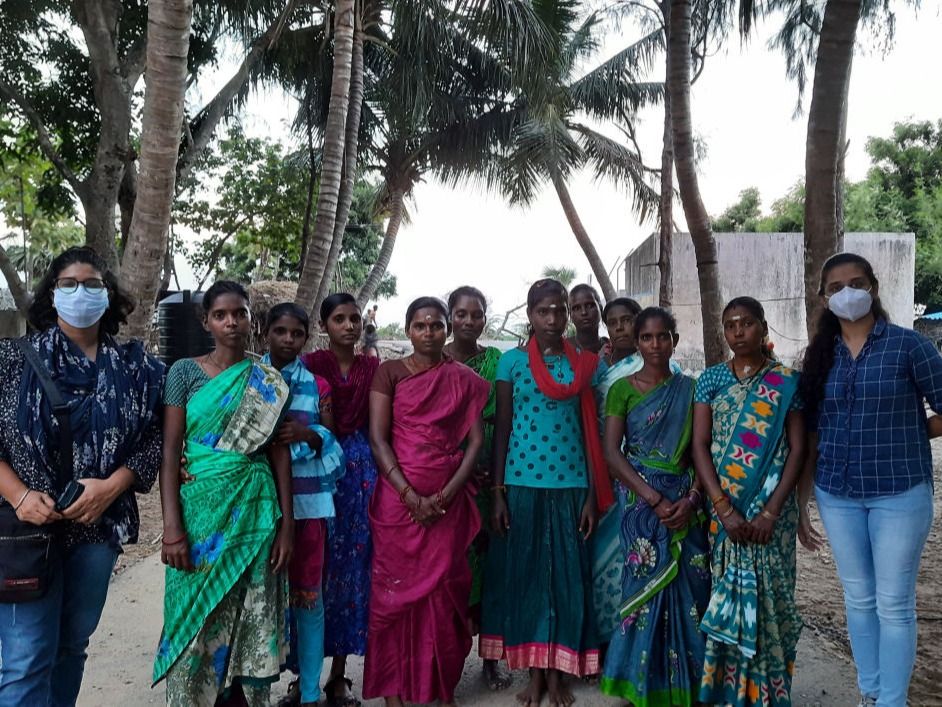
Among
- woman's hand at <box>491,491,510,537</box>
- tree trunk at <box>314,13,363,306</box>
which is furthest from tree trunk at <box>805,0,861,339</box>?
tree trunk at <box>314,13,363,306</box>

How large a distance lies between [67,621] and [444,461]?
4.77 feet

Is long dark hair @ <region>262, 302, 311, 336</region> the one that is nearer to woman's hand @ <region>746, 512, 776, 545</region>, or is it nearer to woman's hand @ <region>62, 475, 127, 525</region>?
woman's hand @ <region>62, 475, 127, 525</region>

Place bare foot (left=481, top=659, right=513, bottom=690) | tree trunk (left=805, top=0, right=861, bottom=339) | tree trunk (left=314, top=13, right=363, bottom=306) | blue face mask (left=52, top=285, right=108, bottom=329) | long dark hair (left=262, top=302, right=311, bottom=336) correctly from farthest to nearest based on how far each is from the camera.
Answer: tree trunk (left=314, top=13, right=363, bottom=306) < tree trunk (left=805, top=0, right=861, bottom=339) < bare foot (left=481, top=659, right=513, bottom=690) < long dark hair (left=262, top=302, right=311, bottom=336) < blue face mask (left=52, top=285, right=108, bottom=329)

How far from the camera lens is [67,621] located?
7.98ft

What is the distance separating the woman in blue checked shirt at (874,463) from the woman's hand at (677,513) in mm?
511

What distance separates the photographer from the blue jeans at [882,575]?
8.73 feet

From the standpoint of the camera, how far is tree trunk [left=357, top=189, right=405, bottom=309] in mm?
13719

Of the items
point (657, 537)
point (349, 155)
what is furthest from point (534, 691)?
point (349, 155)

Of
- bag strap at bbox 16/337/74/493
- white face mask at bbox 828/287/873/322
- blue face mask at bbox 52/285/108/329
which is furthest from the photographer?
white face mask at bbox 828/287/873/322

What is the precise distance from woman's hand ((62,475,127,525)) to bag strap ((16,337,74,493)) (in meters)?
0.06

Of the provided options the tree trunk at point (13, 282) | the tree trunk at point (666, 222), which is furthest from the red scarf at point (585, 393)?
the tree trunk at point (13, 282)

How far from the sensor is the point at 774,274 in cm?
1593

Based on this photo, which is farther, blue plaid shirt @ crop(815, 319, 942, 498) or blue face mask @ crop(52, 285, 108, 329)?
blue plaid shirt @ crop(815, 319, 942, 498)

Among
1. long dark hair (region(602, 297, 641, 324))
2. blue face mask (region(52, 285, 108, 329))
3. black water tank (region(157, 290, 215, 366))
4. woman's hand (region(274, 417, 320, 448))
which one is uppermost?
black water tank (region(157, 290, 215, 366))
